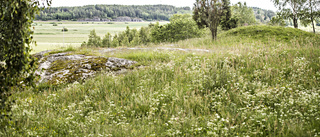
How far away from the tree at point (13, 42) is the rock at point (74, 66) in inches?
171

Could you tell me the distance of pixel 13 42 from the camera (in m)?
3.29

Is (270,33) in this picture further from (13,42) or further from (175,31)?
(175,31)

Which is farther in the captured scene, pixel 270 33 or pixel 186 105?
pixel 270 33

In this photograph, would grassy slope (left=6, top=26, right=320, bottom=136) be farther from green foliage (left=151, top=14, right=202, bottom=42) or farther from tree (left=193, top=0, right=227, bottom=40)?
green foliage (left=151, top=14, right=202, bottom=42)

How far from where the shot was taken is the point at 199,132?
146 inches

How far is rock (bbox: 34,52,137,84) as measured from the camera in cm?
810

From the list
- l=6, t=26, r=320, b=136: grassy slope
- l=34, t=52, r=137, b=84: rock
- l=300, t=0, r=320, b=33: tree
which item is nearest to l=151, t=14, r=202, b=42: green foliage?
l=300, t=0, r=320, b=33: tree

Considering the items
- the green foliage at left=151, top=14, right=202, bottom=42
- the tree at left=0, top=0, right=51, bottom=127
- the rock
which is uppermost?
the green foliage at left=151, top=14, right=202, bottom=42

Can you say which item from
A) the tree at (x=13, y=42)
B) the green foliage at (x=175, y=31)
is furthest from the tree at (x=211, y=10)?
the green foliage at (x=175, y=31)

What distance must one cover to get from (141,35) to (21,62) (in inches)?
3331

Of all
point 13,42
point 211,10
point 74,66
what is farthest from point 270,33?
point 13,42

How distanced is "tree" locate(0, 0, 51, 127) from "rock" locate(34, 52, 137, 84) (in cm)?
435

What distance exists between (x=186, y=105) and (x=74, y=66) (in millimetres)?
5773

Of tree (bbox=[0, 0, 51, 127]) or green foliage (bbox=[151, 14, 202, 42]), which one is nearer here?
tree (bbox=[0, 0, 51, 127])
